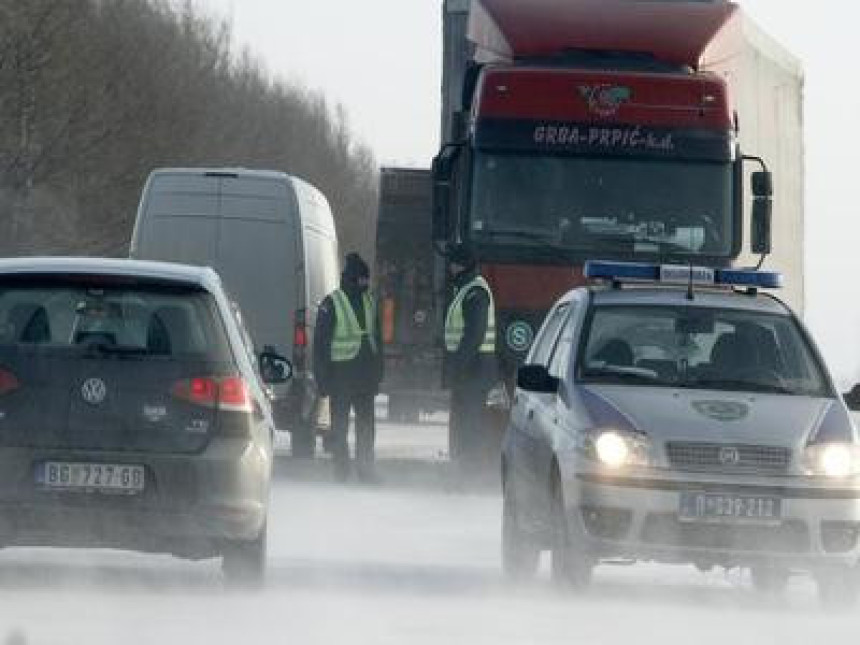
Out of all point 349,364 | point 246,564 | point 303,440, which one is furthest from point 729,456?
point 303,440

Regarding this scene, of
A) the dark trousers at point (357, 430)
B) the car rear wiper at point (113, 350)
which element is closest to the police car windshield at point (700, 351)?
the car rear wiper at point (113, 350)

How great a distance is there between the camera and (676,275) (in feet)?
53.5

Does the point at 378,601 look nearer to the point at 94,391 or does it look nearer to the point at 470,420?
the point at 94,391

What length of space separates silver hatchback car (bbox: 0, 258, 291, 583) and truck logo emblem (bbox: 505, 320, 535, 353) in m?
10.4

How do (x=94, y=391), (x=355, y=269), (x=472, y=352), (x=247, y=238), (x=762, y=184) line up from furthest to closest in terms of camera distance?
(x=247, y=238)
(x=355, y=269)
(x=472, y=352)
(x=762, y=184)
(x=94, y=391)

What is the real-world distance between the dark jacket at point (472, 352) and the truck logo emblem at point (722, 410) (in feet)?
30.0

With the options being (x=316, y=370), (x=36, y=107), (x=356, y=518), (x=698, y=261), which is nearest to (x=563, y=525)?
(x=356, y=518)

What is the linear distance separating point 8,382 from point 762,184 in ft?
37.0

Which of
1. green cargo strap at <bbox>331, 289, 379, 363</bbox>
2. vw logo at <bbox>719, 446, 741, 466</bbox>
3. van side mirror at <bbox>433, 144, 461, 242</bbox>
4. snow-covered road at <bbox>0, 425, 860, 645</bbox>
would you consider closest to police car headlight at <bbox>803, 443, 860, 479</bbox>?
vw logo at <bbox>719, 446, 741, 466</bbox>

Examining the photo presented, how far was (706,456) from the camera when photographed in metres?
14.5

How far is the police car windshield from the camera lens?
50.5 ft

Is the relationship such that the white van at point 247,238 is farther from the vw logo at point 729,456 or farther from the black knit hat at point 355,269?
the vw logo at point 729,456

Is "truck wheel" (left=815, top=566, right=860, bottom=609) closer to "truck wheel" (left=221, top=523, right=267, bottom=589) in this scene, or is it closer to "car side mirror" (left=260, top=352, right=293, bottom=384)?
"truck wheel" (left=221, top=523, right=267, bottom=589)

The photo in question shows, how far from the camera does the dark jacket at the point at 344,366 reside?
25.5 m
